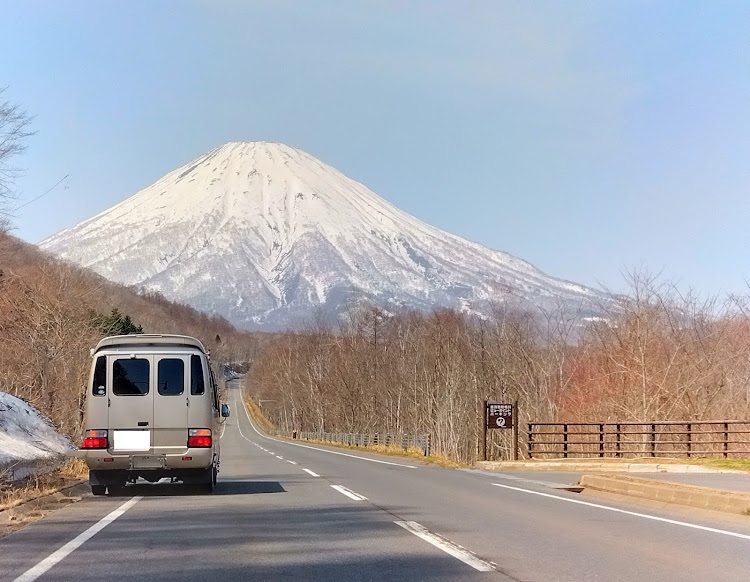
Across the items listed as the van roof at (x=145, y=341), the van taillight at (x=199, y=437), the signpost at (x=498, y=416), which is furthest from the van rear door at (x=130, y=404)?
the signpost at (x=498, y=416)

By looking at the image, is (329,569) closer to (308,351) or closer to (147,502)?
(147,502)

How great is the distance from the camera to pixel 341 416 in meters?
81.2

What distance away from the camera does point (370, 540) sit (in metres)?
9.02

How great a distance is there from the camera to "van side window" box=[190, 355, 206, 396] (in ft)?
44.9

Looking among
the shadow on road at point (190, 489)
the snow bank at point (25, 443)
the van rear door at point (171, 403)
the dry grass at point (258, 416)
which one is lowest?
the dry grass at point (258, 416)

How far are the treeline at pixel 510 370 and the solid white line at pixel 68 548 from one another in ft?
92.6

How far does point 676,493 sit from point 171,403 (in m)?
8.02

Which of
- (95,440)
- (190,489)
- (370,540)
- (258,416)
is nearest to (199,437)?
(95,440)

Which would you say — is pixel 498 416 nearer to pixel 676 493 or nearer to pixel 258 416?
pixel 676 493

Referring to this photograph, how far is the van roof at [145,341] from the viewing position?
13.8 metres

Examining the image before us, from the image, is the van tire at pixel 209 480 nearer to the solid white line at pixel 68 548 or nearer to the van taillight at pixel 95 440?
the van taillight at pixel 95 440

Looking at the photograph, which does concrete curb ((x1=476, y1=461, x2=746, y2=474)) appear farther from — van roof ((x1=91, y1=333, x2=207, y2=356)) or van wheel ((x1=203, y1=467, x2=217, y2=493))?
van roof ((x1=91, y1=333, x2=207, y2=356))

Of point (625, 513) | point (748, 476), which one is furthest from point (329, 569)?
point (748, 476)

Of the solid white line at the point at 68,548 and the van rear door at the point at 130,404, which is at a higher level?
the van rear door at the point at 130,404
